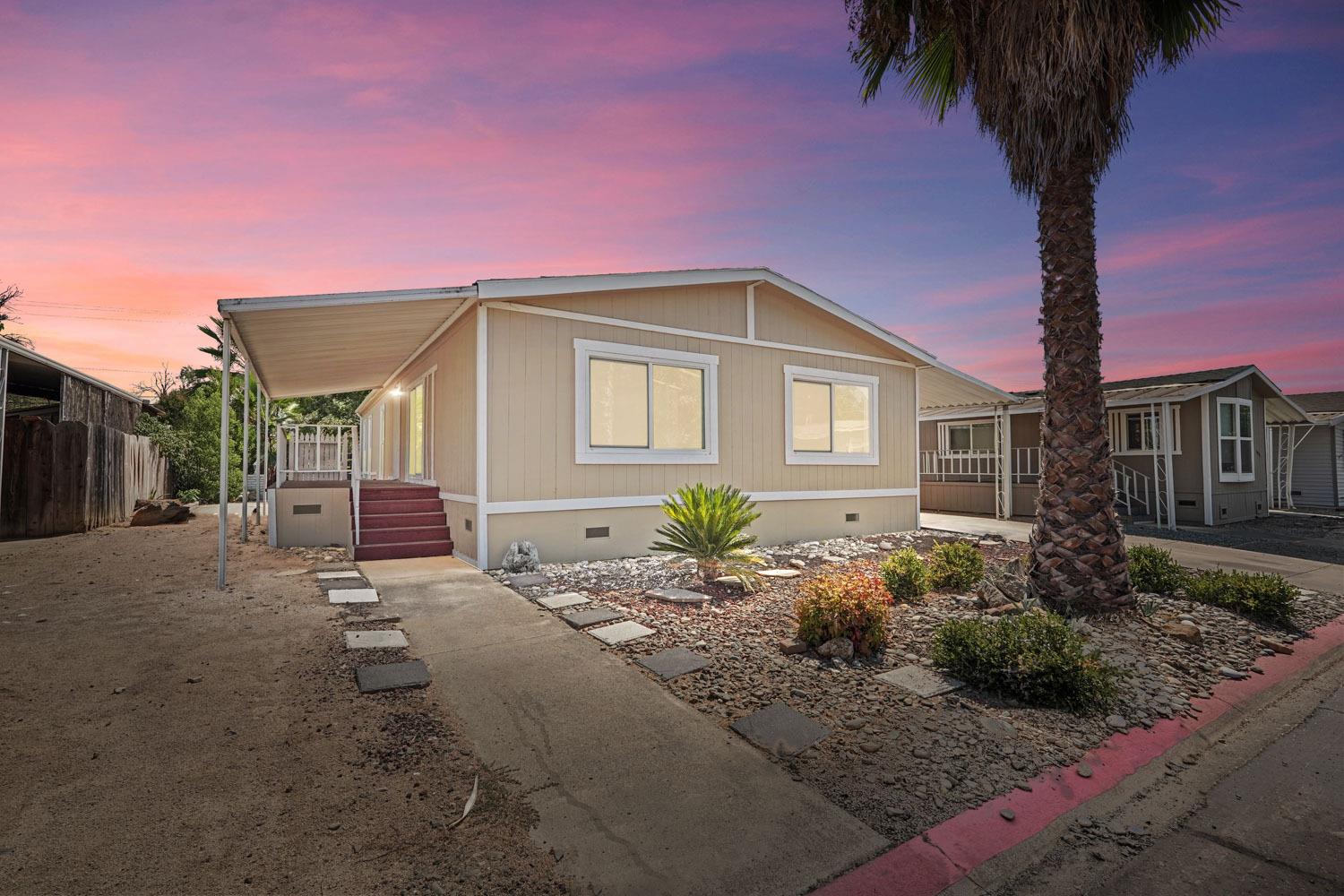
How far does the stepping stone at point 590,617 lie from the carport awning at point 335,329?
164 inches

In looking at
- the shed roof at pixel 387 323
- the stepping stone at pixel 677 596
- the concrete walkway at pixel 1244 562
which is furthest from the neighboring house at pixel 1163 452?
the stepping stone at pixel 677 596

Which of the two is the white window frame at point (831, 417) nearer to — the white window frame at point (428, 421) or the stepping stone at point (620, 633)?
the stepping stone at point (620, 633)

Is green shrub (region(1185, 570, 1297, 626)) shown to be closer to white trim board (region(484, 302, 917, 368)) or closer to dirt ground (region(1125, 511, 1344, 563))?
dirt ground (region(1125, 511, 1344, 563))

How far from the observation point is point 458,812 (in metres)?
2.32

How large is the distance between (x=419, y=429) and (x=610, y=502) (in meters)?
5.48

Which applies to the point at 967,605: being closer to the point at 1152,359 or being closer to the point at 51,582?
the point at 51,582

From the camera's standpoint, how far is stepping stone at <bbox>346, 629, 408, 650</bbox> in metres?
4.39

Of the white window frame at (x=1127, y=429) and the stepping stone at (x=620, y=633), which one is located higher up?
the white window frame at (x=1127, y=429)

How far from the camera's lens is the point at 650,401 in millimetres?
8672

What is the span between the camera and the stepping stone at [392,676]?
3.62 meters

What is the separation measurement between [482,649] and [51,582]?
629 centimetres

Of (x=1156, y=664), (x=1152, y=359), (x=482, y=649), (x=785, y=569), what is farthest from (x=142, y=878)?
(x=1152, y=359)

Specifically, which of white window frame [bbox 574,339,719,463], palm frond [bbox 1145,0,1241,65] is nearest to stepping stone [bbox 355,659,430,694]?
white window frame [bbox 574,339,719,463]

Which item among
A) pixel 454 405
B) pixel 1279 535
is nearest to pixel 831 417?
pixel 454 405
